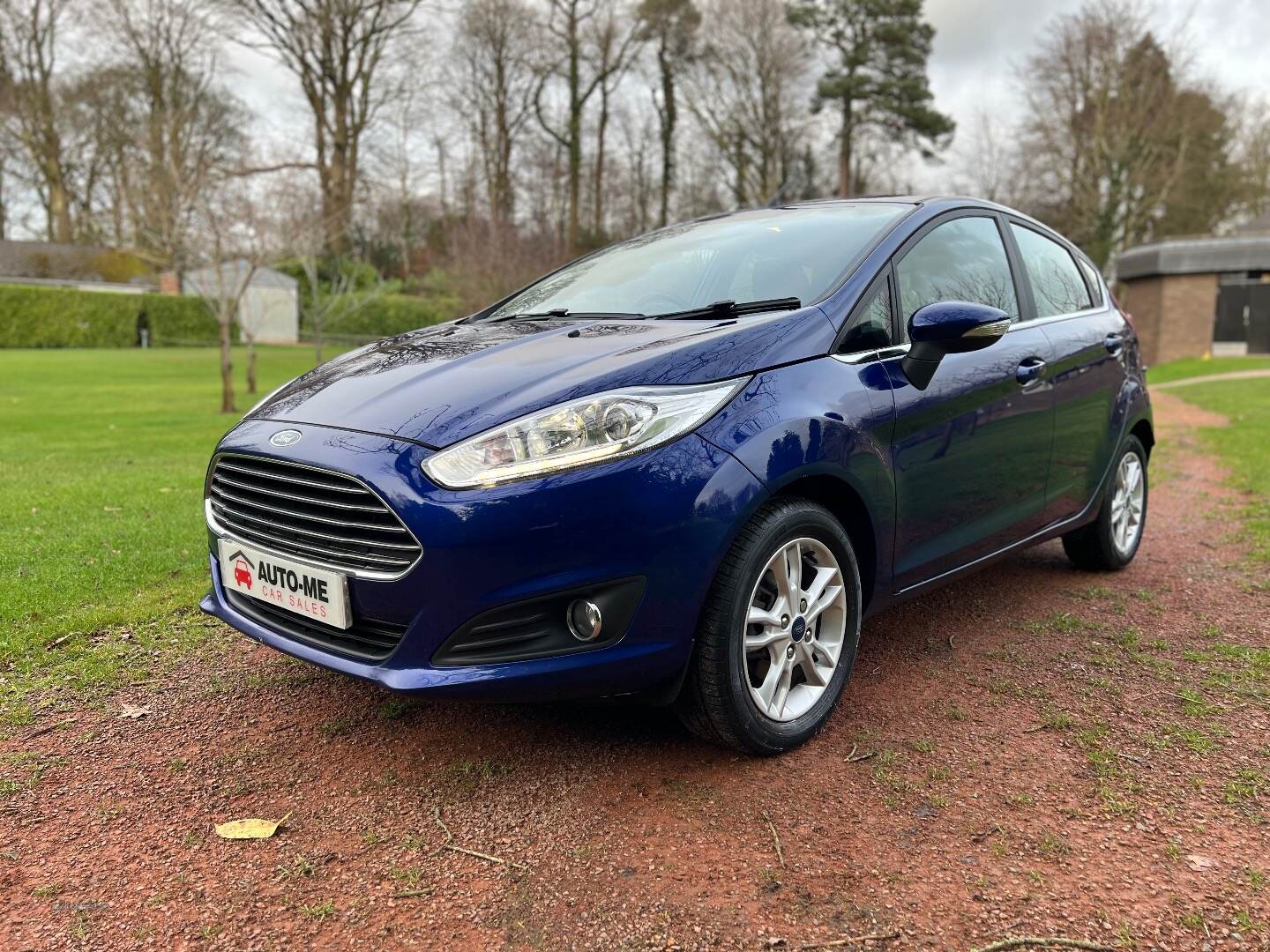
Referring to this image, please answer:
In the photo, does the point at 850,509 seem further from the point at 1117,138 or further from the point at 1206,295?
the point at 1117,138

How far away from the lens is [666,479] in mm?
2236

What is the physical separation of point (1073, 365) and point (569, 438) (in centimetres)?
258

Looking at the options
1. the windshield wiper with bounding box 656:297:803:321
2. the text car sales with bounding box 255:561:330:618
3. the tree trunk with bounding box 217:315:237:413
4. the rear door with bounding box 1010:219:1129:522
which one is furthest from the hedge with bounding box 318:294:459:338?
the text car sales with bounding box 255:561:330:618

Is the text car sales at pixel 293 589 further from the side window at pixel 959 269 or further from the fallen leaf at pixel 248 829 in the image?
the side window at pixel 959 269

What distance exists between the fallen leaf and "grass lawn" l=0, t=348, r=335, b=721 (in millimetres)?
1125

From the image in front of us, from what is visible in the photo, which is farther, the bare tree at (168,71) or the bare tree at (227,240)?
the bare tree at (168,71)

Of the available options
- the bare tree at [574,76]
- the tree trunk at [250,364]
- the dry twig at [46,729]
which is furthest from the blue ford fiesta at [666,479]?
the bare tree at [574,76]

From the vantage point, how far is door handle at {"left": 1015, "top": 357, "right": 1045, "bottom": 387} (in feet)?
11.3

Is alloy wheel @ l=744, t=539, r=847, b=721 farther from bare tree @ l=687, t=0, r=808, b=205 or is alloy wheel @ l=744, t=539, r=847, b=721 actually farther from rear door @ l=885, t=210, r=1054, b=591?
bare tree @ l=687, t=0, r=808, b=205

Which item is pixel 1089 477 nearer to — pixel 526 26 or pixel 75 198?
pixel 526 26

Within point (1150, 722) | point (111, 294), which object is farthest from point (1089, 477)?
point (111, 294)

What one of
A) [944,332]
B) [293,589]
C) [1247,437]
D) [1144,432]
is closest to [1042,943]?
[944,332]

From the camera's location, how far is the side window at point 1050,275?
3.91 meters

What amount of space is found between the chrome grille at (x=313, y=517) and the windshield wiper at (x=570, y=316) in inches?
45.6
